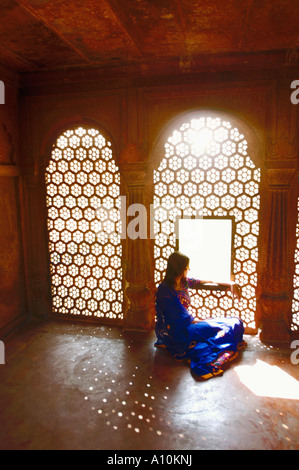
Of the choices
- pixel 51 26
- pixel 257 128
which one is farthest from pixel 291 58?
pixel 51 26

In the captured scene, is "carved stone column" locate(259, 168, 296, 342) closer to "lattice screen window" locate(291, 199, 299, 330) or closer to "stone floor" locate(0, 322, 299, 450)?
"lattice screen window" locate(291, 199, 299, 330)

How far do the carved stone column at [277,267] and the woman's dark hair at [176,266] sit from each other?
1281mm

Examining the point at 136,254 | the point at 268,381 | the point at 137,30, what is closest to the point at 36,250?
the point at 136,254

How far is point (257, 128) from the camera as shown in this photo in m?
4.65

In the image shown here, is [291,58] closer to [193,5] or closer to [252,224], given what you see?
[193,5]

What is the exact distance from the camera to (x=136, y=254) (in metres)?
5.18

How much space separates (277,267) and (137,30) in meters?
3.46

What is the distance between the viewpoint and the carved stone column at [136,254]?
507 centimetres

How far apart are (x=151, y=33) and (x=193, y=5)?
700 millimetres

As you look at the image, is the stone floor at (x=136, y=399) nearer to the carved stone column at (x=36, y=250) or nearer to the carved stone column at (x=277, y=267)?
the carved stone column at (x=277, y=267)

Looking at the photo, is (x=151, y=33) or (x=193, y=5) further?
(x=151, y=33)

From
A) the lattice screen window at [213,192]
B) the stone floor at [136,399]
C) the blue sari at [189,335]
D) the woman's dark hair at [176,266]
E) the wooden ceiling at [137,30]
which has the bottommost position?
the stone floor at [136,399]

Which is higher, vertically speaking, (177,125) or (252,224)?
(177,125)

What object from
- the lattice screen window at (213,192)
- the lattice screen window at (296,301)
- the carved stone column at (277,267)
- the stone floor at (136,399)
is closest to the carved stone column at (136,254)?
the lattice screen window at (213,192)
